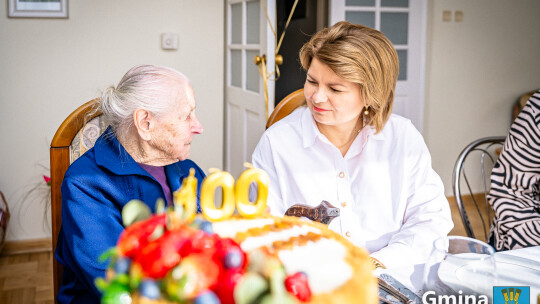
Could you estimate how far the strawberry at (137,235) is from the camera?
0.56m

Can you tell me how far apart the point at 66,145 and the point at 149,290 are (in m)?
0.98

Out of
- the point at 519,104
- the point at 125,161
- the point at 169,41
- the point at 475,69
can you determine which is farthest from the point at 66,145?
→ the point at 519,104

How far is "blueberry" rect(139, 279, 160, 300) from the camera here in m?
0.50

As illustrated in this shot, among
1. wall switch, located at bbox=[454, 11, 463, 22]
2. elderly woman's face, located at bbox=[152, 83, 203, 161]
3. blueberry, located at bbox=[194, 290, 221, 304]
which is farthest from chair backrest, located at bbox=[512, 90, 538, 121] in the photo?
blueberry, located at bbox=[194, 290, 221, 304]

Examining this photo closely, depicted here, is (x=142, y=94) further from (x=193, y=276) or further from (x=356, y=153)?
(x=193, y=276)

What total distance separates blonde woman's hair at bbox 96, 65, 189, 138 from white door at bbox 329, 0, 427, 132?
2.64m

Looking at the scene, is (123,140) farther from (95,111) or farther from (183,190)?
(183,190)

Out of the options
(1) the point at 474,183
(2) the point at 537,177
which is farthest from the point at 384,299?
(1) the point at 474,183

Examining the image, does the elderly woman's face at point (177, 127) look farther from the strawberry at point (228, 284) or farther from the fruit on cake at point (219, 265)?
the strawberry at point (228, 284)

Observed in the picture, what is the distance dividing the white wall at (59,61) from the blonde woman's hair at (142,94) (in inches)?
82.8

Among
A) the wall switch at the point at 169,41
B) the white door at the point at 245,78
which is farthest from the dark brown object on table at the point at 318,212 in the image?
the wall switch at the point at 169,41

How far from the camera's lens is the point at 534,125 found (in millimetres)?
1606

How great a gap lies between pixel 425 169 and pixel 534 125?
1.20 ft

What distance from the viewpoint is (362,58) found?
57.5 inches
